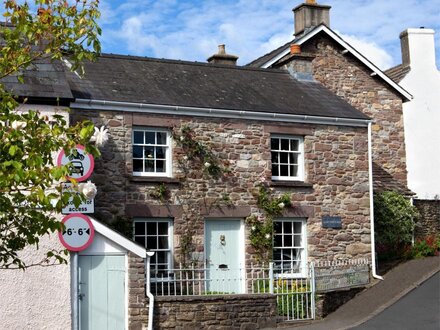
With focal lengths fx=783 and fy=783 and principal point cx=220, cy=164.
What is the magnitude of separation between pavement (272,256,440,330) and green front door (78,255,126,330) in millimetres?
3691

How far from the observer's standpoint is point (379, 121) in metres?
26.8

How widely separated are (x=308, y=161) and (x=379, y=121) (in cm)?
706

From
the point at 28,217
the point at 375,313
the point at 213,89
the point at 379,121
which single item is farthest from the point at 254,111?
the point at 28,217

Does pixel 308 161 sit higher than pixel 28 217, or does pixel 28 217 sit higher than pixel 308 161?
pixel 308 161

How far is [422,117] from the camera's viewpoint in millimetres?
29500

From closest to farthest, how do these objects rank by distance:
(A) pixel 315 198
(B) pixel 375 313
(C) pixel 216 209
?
(B) pixel 375 313
(C) pixel 216 209
(A) pixel 315 198

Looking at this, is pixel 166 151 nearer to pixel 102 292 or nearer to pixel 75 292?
pixel 102 292

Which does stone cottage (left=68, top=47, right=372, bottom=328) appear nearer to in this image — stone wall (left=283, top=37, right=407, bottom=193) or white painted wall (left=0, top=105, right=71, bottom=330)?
white painted wall (left=0, top=105, right=71, bottom=330)

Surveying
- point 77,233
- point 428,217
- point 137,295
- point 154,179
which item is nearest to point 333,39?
point 428,217

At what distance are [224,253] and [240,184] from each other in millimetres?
1772

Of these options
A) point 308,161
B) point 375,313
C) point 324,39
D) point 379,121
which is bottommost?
point 375,313

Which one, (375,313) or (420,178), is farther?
(420,178)

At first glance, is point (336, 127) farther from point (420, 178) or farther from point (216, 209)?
point (420, 178)

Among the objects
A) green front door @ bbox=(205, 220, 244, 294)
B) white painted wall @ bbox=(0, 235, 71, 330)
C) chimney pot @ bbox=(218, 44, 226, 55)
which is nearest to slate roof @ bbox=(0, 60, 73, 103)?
white painted wall @ bbox=(0, 235, 71, 330)
